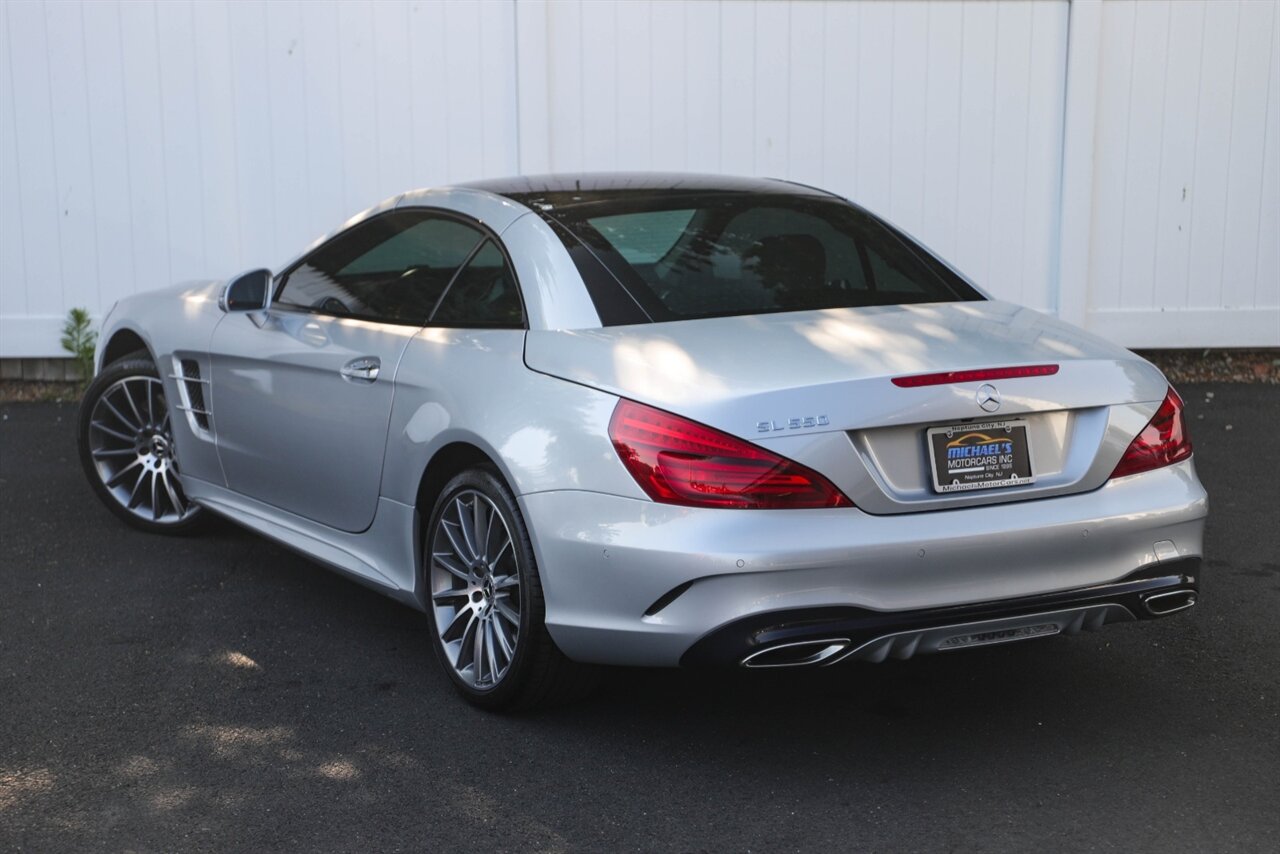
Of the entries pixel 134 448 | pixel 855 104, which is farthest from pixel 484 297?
pixel 855 104

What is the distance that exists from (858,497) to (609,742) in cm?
105

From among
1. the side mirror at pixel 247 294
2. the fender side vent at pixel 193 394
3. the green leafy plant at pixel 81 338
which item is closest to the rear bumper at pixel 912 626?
the side mirror at pixel 247 294

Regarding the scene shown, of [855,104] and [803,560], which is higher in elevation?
[855,104]

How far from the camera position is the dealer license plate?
361 centimetres

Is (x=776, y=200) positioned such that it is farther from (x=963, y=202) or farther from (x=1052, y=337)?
(x=963, y=202)

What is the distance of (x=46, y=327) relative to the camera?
31.0 ft

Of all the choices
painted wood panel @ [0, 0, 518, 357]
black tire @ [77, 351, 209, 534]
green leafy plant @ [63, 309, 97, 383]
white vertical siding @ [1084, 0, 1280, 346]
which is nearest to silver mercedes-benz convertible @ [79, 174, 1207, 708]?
black tire @ [77, 351, 209, 534]

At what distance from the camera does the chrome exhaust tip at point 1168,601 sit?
150 inches

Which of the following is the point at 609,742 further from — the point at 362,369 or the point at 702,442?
the point at 362,369

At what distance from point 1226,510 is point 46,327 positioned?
6.89m

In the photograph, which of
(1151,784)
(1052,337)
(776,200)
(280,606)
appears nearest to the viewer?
(1151,784)

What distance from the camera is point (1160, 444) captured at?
12.7 feet

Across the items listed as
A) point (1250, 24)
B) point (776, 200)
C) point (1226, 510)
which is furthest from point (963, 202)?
point (776, 200)

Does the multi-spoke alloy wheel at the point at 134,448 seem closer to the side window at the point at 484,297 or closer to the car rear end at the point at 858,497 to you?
the side window at the point at 484,297
